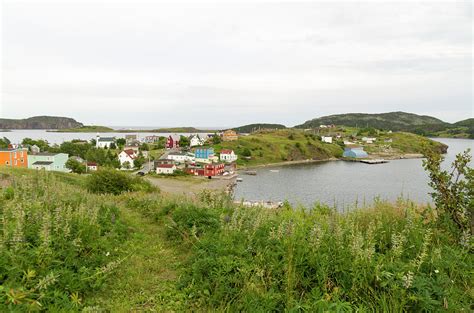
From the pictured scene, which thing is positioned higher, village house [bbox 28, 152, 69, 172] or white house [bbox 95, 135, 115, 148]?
white house [bbox 95, 135, 115, 148]

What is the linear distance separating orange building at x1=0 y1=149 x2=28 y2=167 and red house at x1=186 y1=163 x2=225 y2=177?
33503 mm

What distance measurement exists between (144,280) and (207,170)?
221 ft

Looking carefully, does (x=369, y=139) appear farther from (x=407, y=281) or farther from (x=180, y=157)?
(x=407, y=281)

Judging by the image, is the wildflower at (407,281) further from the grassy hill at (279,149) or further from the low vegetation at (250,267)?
the grassy hill at (279,149)

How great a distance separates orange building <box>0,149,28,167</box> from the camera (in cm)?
4431

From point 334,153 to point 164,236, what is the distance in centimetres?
12600

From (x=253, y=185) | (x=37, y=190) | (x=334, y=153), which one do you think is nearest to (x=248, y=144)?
(x=334, y=153)

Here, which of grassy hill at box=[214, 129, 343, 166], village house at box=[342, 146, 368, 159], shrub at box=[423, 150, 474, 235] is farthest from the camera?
village house at box=[342, 146, 368, 159]

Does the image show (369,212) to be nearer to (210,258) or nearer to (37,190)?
(210,258)

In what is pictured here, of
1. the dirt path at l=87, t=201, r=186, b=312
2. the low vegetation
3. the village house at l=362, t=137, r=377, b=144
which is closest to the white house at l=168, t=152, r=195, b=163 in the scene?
the dirt path at l=87, t=201, r=186, b=312

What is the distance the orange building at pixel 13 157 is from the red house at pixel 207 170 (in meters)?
33.5

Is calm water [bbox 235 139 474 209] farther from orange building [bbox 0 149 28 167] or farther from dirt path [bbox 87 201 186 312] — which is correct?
dirt path [bbox 87 201 186 312]

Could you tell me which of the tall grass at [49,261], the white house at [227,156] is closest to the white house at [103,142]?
the white house at [227,156]

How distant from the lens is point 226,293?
3658 mm
